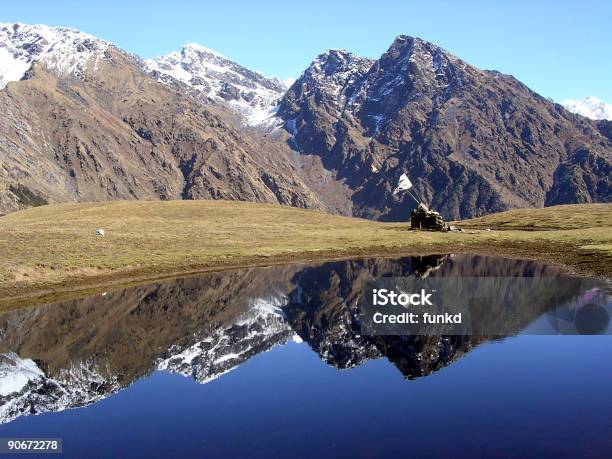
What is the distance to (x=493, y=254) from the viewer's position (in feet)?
250

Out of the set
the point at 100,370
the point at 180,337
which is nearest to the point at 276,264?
the point at 180,337

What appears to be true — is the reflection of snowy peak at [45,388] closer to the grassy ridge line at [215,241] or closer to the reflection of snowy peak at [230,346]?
the reflection of snowy peak at [230,346]

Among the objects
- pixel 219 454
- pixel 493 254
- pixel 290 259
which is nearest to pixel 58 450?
pixel 219 454

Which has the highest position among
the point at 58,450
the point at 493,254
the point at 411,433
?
the point at 493,254

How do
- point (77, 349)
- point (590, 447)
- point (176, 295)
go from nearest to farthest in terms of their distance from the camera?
point (590, 447)
point (77, 349)
point (176, 295)

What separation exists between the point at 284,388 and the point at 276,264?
4250cm

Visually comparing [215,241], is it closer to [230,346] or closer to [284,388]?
[230,346]

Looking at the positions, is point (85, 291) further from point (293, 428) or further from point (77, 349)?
point (293, 428)

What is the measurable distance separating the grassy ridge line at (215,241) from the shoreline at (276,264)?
0.15m

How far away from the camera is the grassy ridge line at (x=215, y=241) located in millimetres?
59706

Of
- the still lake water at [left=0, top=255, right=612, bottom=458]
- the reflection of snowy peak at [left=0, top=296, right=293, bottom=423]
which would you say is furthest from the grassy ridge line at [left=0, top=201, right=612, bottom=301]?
the reflection of snowy peak at [left=0, top=296, right=293, bottom=423]

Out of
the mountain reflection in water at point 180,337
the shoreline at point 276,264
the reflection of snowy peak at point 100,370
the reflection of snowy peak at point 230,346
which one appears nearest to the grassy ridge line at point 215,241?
the shoreline at point 276,264

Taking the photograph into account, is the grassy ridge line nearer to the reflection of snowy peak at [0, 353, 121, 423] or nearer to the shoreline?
the shoreline

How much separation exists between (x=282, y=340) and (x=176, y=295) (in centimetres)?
1684
